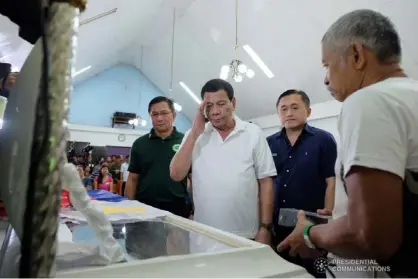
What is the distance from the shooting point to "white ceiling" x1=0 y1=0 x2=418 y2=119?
4.20 metres

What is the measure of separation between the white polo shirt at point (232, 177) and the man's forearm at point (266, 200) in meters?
0.03

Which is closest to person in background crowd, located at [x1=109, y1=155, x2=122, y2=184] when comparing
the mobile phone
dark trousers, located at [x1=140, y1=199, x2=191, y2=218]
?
dark trousers, located at [x1=140, y1=199, x2=191, y2=218]

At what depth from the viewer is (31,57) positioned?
312mm

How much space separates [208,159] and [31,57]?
1.23 meters

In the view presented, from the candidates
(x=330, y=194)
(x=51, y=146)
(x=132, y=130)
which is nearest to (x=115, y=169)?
(x=132, y=130)

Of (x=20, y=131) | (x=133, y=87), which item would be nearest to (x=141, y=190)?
(x=20, y=131)

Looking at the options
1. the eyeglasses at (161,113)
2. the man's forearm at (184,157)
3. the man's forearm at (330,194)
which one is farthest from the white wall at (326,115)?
the man's forearm at (184,157)

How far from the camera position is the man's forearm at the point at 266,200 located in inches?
57.2

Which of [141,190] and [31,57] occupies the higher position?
[31,57]

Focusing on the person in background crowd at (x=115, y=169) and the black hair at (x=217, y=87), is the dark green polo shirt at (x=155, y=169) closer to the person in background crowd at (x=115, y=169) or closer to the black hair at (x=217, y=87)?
the black hair at (x=217, y=87)

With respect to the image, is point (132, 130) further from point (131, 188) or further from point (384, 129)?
point (384, 129)

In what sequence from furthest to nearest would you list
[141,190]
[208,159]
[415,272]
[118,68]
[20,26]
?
[118,68] → [141,190] → [208,159] → [415,272] → [20,26]

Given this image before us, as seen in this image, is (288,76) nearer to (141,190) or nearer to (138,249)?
(141,190)

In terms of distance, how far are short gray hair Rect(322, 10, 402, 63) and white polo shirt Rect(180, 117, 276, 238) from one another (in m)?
0.79
